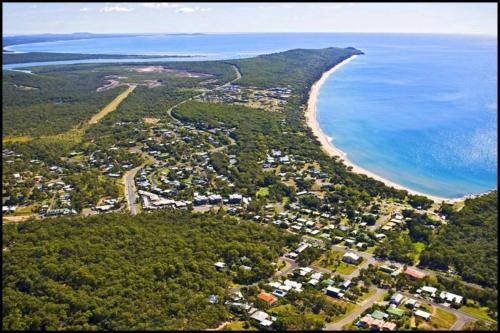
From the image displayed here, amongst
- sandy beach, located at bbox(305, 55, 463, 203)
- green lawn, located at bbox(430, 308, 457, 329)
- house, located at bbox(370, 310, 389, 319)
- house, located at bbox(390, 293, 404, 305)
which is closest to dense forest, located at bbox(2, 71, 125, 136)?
sandy beach, located at bbox(305, 55, 463, 203)

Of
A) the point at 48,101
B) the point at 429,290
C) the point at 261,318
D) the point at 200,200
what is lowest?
the point at 261,318

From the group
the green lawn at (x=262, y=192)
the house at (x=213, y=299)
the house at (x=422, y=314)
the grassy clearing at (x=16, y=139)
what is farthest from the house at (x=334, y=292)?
the grassy clearing at (x=16, y=139)

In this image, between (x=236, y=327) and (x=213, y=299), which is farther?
(x=213, y=299)

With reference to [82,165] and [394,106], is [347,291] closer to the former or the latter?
[82,165]

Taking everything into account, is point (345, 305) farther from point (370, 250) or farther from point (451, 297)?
point (370, 250)

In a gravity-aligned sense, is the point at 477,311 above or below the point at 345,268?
below

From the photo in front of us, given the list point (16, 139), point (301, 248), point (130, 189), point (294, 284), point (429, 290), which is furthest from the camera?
point (16, 139)

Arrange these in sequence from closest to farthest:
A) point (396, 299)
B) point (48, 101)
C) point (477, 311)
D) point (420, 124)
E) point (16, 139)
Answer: point (477, 311) → point (396, 299) → point (16, 139) → point (420, 124) → point (48, 101)

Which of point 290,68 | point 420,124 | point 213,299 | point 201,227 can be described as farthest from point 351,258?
point 290,68
